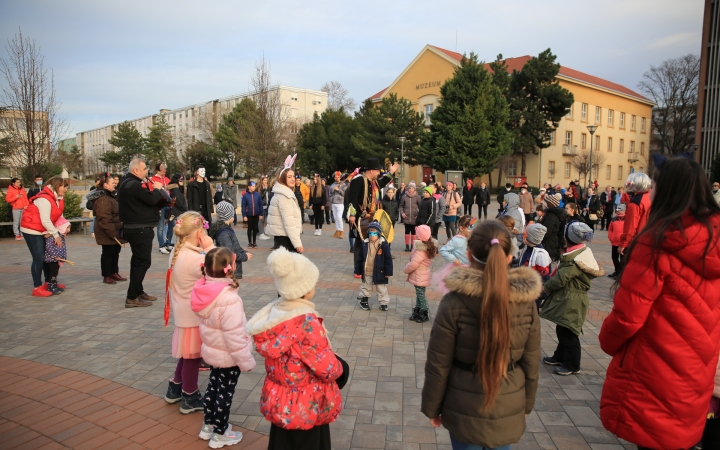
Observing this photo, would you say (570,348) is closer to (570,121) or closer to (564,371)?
(564,371)

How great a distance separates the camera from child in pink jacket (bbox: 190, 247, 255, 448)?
3344 millimetres

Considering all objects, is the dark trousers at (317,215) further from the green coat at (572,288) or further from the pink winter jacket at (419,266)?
the green coat at (572,288)

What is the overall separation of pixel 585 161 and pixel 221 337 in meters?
53.5

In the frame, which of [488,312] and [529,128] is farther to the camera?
[529,128]

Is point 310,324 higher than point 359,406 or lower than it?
higher

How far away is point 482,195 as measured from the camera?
20656mm

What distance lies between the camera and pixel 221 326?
337 centimetres

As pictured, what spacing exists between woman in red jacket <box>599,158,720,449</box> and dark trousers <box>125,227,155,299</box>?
632 cm

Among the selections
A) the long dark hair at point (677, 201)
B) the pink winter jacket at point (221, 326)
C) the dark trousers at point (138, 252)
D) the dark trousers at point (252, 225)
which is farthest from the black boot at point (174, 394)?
the dark trousers at point (252, 225)

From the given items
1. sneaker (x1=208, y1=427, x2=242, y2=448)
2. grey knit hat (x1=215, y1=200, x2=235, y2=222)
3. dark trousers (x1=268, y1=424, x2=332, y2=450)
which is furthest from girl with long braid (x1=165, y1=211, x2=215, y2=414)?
grey knit hat (x1=215, y1=200, x2=235, y2=222)

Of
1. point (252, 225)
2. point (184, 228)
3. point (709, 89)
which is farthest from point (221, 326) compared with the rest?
point (709, 89)

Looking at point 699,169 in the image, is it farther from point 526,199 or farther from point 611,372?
point 526,199

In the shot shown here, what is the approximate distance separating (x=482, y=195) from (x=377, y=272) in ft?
49.2

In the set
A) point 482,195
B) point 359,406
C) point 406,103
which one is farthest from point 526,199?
point 406,103
